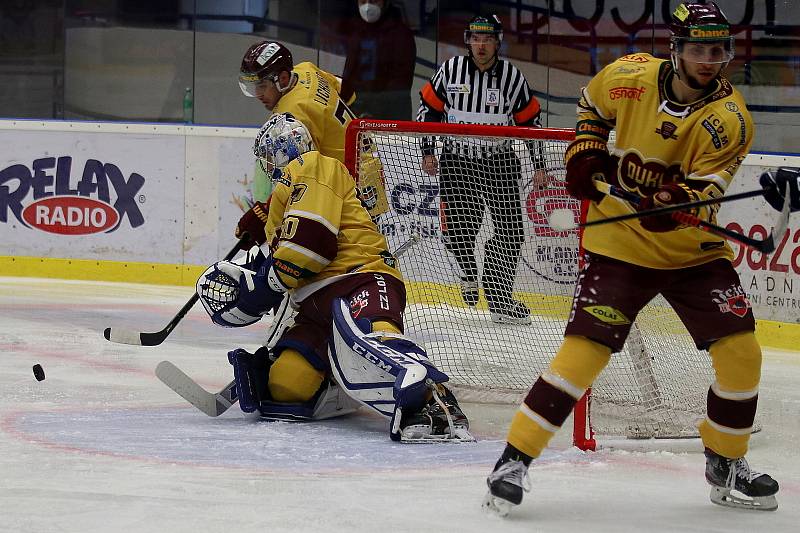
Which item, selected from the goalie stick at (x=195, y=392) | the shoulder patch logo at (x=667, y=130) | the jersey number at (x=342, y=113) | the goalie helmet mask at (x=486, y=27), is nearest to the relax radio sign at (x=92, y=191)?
the goalie helmet mask at (x=486, y=27)

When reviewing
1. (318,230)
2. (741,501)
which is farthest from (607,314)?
(318,230)

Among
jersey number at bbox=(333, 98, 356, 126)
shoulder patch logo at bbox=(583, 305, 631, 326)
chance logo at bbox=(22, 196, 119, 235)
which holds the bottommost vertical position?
chance logo at bbox=(22, 196, 119, 235)

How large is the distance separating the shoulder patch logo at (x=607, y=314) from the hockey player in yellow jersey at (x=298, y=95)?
149 cm

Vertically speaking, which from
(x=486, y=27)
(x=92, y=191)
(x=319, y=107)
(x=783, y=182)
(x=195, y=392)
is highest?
(x=486, y=27)

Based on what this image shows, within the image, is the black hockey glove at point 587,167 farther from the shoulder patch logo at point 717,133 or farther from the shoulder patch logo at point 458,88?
the shoulder patch logo at point 458,88

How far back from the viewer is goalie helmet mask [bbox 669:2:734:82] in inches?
111

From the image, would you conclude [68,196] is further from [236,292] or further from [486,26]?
[236,292]

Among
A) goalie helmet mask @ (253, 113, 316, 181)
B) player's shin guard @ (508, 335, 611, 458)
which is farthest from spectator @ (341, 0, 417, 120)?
player's shin guard @ (508, 335, 611, 458)

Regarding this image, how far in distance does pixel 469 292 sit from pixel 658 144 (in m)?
1.81

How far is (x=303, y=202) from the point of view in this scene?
3648 millimetres

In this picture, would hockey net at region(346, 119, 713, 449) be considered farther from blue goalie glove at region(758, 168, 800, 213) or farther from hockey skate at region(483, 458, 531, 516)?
blue goalie glove at region(758, 168, 800, 213)

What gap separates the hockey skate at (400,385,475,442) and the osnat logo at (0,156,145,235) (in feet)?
12.0

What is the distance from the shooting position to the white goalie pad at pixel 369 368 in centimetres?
347

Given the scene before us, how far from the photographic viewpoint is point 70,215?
6988mm
